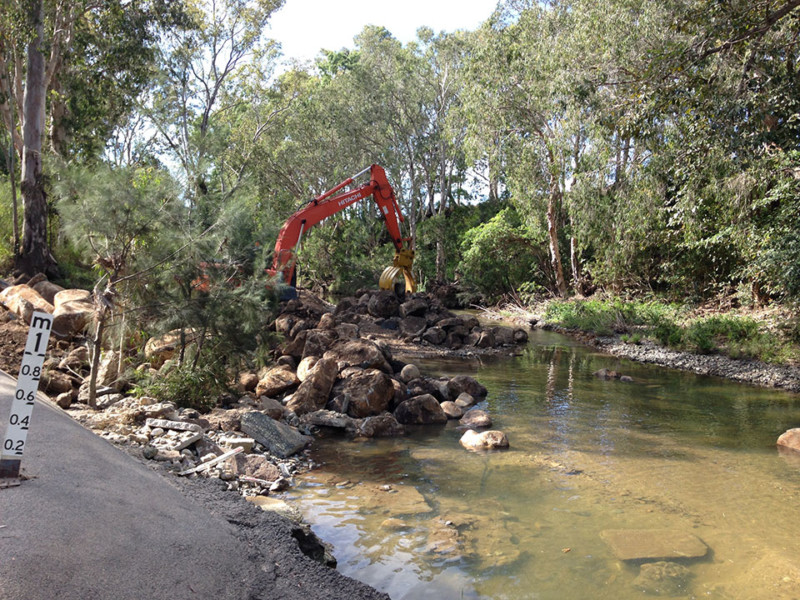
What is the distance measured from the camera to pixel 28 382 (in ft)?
13.1

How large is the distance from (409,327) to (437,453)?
37.5 feet

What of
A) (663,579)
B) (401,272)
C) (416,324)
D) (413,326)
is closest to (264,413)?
(663,579)

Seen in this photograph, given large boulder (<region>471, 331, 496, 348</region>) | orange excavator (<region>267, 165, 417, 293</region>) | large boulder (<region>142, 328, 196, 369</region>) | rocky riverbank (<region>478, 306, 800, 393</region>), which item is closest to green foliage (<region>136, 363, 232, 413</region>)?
large boulder (<region>142, 328, 196, 369</region>)

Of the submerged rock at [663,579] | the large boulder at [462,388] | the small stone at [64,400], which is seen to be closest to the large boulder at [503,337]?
the large boulder at [462,388]

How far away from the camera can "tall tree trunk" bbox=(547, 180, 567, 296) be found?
26.8 meters

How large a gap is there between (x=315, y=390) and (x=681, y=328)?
1263 centimetres

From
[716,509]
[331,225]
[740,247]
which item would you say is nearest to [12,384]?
[716,509]

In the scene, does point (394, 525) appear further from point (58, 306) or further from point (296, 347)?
point (58, 306)

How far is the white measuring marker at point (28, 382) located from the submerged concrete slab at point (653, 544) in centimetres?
494

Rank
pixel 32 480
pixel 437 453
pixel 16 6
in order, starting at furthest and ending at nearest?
pixel 16 6
pixel 437 453
pixel 32 480

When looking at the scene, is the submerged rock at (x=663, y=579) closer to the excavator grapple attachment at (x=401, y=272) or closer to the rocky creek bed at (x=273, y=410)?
the rocky creek bed at (x=273, y=410)

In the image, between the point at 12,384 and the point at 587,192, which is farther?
the point at 587,192

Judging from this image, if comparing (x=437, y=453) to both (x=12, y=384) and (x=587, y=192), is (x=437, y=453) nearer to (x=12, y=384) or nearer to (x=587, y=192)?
(x=12, y=384)

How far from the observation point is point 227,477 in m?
7.00
